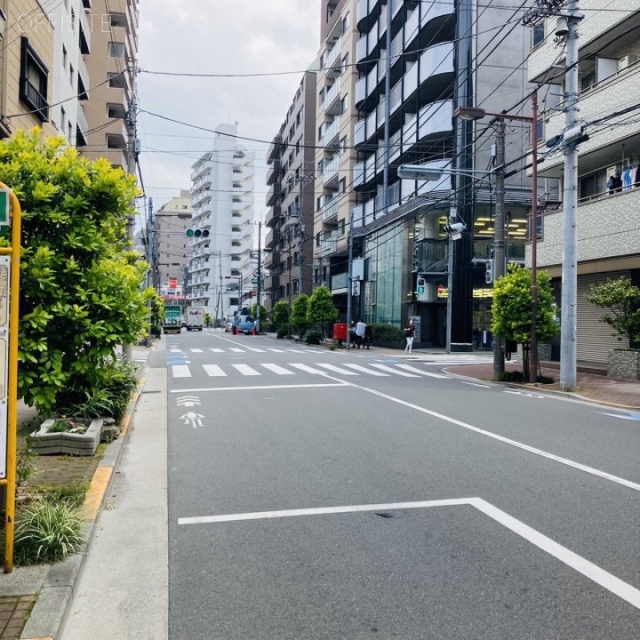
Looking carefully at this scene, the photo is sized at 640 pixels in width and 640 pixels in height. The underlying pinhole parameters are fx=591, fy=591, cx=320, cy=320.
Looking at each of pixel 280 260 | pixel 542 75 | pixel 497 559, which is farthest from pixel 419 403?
pixel 280 260

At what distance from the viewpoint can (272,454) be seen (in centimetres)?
768

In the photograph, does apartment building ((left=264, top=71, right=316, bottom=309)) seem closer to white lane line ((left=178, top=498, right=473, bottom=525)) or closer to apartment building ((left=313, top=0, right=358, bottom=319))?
apartment building ((left=313, top=0, right=358, bottom=319))

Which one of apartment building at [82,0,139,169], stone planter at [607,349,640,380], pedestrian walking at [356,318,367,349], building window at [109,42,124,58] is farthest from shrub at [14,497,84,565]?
building window at [109,42,124,58]

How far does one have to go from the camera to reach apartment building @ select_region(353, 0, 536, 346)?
3164 centimetres

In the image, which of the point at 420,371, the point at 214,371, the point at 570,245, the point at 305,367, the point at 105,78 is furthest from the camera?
the point at 105,78

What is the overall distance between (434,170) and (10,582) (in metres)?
14.3

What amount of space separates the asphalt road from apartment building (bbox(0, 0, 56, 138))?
36.4 feet

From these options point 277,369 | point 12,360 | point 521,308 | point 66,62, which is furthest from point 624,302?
point 66,62

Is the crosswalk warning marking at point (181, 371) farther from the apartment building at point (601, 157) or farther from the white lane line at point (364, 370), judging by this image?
the apartment building at point (601, 157)

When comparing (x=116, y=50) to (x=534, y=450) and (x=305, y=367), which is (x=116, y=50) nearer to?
(x=305, y=367)

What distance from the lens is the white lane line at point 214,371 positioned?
18.2 m

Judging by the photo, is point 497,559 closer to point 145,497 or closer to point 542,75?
point 145,497

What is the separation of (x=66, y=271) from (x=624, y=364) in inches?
659

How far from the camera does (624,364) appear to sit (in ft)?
Answer: 57.4
